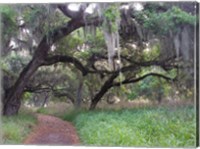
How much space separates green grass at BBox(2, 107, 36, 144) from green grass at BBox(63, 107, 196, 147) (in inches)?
15.2

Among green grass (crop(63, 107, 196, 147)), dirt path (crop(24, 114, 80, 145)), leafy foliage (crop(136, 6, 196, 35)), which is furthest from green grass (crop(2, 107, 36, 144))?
leafy foliage (crop(136, 6, 196, 35))

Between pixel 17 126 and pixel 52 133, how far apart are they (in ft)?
1.23

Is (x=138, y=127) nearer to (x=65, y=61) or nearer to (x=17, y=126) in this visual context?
(x=65, y=61)

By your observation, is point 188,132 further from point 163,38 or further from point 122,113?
point 163,38

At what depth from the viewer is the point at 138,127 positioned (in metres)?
4.43

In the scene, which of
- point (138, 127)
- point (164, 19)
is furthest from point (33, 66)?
point (164, 19)

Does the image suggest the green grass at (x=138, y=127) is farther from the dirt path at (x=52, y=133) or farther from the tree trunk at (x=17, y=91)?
the tree trunk at (x=17, y=91)

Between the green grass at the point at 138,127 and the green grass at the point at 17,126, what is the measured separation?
15.2 inches

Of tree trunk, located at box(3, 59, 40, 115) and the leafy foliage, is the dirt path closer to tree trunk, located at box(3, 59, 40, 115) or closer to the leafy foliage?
tree trunk, located at box(3, 59, 40, 115)

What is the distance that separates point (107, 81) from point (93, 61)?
34 centimetres

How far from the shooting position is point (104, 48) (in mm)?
4887

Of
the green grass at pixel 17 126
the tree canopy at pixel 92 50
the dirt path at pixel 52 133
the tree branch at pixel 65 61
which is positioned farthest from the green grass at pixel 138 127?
the tree branch at pixel 65 61

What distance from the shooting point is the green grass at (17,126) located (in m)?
4.50

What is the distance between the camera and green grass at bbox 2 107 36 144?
4.50 m
